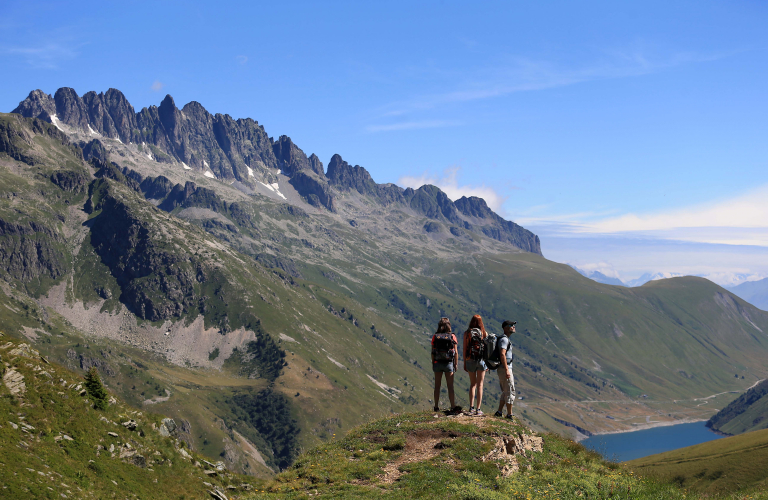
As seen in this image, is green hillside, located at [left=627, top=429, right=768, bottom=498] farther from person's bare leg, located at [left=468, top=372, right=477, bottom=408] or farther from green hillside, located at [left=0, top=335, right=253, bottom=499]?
green hillside, located at [left=0, top=335, right=253, bottom=499]

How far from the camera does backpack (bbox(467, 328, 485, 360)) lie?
28.0 metres

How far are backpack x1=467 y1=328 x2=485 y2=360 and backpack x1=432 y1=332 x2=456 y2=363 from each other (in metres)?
1.12

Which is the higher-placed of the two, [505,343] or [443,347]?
[505,343]

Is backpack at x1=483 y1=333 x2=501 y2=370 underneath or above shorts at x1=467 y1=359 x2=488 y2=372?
above

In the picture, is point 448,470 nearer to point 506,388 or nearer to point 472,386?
point 472,386

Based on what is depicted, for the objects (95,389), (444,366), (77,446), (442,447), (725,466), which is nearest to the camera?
(442,447)

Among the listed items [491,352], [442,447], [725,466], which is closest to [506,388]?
[491,352]

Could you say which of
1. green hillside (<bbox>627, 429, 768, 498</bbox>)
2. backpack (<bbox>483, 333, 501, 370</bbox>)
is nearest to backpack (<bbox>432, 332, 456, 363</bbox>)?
backpack (<bbox>483, 333, 501, 370</bbox>)

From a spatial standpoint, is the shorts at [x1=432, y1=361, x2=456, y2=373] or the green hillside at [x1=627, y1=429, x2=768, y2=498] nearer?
the shorts at [x1=432, y1=361, x2=456, y2=373]

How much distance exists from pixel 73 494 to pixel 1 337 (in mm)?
13343

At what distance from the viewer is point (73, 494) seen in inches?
909

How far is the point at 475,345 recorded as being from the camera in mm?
28250

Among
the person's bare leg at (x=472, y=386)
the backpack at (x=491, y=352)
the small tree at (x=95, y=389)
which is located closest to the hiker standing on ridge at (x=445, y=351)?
the person's bare leg at (x=472, y=386)

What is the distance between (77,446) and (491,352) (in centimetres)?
2207
